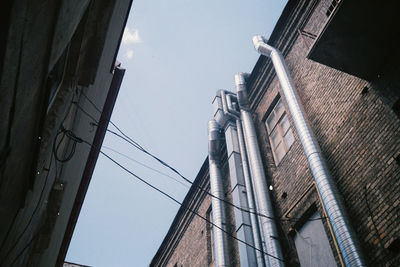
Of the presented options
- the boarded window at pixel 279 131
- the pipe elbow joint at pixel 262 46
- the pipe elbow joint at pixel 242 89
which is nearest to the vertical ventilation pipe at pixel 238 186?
the pipe elbow joint at pixel 242 89

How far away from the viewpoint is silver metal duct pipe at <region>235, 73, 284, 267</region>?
662 centimetres

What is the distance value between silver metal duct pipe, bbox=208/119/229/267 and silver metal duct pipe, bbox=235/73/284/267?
1.16 meters

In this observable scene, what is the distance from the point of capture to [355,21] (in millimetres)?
5281

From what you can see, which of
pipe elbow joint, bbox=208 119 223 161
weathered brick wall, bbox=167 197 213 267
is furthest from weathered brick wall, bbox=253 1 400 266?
weathered brick wall, bbox=167 197 213 267

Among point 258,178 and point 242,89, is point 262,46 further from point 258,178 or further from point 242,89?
point 258,178

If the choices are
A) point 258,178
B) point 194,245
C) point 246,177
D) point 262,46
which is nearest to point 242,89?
point 262,46

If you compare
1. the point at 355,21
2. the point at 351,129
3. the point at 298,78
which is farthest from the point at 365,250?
the point at 298,78

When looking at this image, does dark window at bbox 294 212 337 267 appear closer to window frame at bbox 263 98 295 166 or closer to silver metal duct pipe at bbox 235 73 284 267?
silver metal duct pipe at bbox 235 73 284 267

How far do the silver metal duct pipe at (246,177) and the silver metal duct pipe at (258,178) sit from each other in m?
0.26

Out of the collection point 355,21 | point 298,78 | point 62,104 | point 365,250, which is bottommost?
point 365,250

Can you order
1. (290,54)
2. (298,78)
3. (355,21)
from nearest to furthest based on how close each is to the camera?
(355,21), (298,78), (290,54)

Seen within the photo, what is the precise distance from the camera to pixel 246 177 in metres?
8.64

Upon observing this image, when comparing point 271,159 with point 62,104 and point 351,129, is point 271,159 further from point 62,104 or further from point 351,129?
point 62,104

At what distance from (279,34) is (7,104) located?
8.84 m
